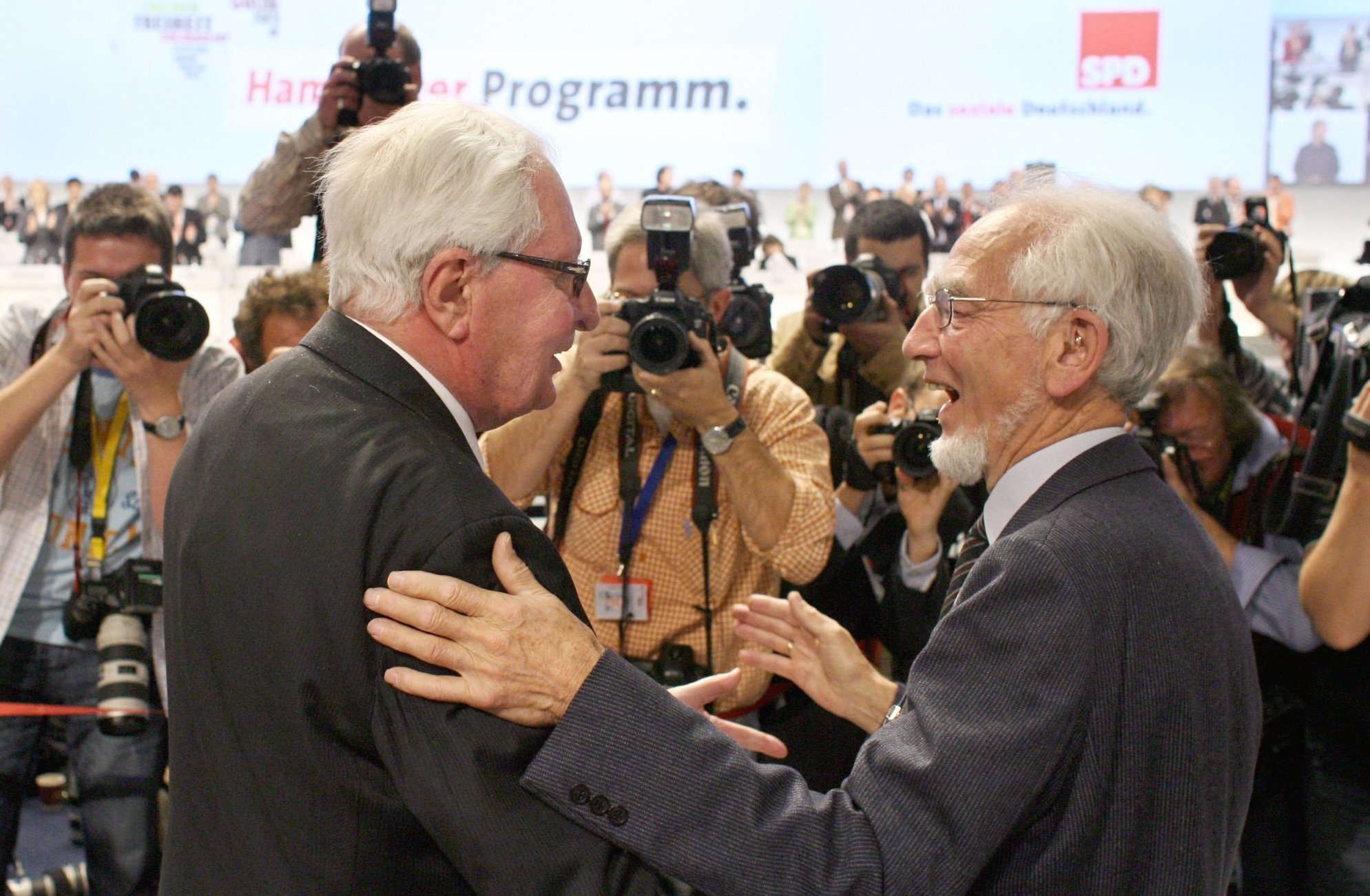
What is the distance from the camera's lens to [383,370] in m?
1.32

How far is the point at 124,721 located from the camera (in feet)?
8.32

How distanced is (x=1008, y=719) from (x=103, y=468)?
2161 mm

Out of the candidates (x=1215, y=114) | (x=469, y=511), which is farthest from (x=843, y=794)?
(x=1215, y=114)

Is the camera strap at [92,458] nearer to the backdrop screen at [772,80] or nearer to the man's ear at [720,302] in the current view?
the man's ear at [720,302]

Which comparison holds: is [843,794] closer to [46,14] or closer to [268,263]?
[268,263]

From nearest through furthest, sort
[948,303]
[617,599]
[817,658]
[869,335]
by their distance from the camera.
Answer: [948,303]
[817,658]
[617,599]
[869,335]

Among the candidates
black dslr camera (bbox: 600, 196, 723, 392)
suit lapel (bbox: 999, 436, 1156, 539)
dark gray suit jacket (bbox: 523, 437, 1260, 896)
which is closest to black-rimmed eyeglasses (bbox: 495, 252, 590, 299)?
dark gray suit jacket (bbox: 523, 437, 1260, 896)

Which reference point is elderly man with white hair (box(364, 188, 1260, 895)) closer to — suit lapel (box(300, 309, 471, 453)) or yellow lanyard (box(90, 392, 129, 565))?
suit lapel (box(300, 309, 471, 453))

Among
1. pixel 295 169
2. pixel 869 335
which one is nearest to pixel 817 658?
pixel 869 335

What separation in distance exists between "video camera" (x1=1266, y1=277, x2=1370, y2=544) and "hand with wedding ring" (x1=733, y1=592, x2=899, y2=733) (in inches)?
48.7

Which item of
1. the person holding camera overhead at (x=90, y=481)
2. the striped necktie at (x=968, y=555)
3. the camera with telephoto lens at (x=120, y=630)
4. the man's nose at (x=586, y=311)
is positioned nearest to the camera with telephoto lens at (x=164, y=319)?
the person holding camera overhead at (x=90, y=481)

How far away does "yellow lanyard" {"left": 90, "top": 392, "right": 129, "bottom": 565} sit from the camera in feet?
8.87

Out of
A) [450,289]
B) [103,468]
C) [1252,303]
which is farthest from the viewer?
[1252,303]

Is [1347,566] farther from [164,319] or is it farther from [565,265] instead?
[164,319]
